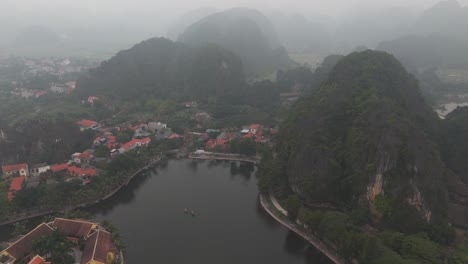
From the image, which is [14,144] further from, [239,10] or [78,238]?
[239,10]

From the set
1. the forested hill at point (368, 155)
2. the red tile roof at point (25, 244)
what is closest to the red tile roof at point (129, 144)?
the forested hill at point (368, 155)

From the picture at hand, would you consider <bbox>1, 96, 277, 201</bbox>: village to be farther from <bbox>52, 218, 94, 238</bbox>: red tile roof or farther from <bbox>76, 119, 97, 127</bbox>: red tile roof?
<bbox>52, 218, 94, 238</bbox>: red tile roof

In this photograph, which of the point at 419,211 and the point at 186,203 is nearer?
the point at 419,211

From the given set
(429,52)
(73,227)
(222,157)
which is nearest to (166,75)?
(222,157)

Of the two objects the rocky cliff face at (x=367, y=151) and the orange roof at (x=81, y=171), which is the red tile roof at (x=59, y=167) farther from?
the rocky cliff face at (x=367, y=151)

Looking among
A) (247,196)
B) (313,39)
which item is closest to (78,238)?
(247,196)
